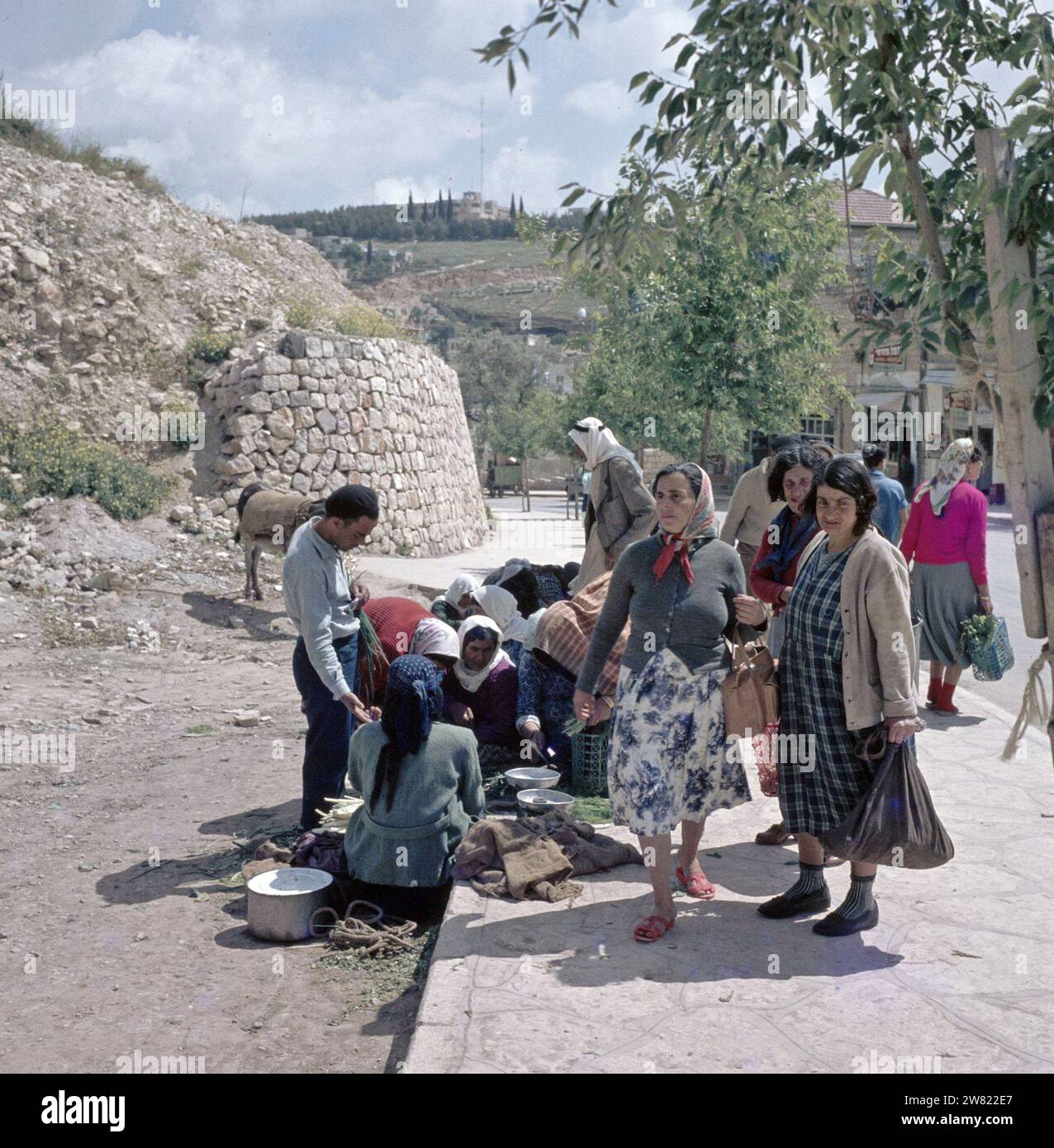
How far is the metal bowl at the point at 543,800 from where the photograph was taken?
5207 millimetres

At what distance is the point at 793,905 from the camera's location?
4.23m

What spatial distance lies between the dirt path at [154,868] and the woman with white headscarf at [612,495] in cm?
236

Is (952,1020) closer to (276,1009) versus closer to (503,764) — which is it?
(276,1009)

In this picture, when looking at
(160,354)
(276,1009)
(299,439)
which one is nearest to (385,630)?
(276,1009)

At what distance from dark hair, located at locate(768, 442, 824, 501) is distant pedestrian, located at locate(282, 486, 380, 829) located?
72.7 inches

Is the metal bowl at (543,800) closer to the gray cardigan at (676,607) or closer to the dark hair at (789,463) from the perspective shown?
the gray cardigan at (676,607)

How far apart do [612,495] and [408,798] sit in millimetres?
2529

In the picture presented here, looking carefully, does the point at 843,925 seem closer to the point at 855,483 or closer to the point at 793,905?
the point at 793,905

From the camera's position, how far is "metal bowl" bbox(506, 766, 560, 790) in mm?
5621

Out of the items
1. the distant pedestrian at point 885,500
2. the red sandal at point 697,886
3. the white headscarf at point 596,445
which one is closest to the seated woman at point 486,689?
the white headscarf at point 596,445

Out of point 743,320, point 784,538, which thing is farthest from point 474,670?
point 743,320

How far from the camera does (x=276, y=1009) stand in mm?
3922

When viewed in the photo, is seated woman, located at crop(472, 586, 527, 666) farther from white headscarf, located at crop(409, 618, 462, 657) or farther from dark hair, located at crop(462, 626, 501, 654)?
white headscarf, located at crop(409, 618, 462, 657)

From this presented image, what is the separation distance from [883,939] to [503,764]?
2598 millimetres
